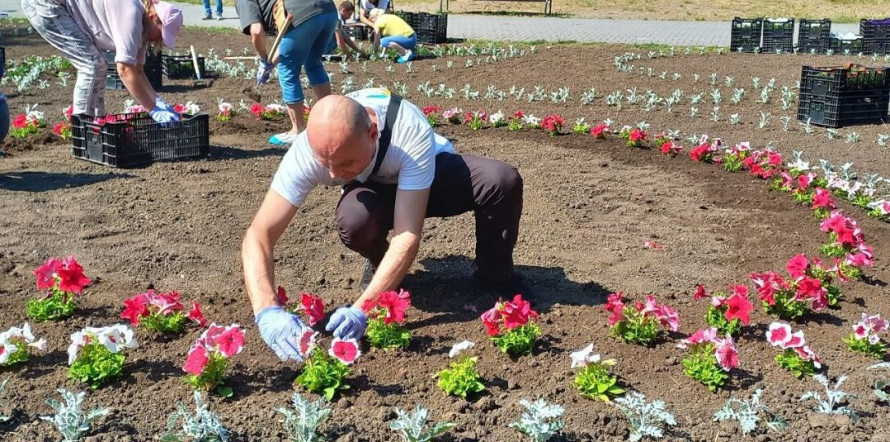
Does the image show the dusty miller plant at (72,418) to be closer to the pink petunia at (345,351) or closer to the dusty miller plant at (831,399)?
the pink petunia at (345,351)

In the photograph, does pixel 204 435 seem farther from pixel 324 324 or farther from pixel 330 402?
pixel 324 324

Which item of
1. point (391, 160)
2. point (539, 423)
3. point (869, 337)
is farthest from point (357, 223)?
point (869, 337)

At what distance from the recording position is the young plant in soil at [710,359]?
3762 mm

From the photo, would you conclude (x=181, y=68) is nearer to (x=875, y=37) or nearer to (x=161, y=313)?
(x=161, y=313)

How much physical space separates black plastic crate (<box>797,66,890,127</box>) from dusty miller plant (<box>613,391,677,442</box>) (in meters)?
6.99

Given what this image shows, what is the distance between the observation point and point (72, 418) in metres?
3.24

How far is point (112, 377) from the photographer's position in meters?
3.76

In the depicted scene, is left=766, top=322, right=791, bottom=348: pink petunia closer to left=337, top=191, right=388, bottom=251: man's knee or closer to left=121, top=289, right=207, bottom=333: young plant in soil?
left=337, top=191, right=388, bottom=251: man's knee

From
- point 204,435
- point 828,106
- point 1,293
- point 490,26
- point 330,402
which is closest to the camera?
point 204,435

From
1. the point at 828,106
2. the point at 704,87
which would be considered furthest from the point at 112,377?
the point at 704,87

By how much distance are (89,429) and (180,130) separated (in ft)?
15.0

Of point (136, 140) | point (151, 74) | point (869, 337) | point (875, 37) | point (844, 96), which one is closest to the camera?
point (869, 337)

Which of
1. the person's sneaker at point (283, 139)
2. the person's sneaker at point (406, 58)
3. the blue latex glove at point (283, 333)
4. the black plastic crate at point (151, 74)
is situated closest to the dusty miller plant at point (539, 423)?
the blue latex glove at point (283, 333)

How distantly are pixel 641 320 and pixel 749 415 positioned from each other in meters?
0.82
